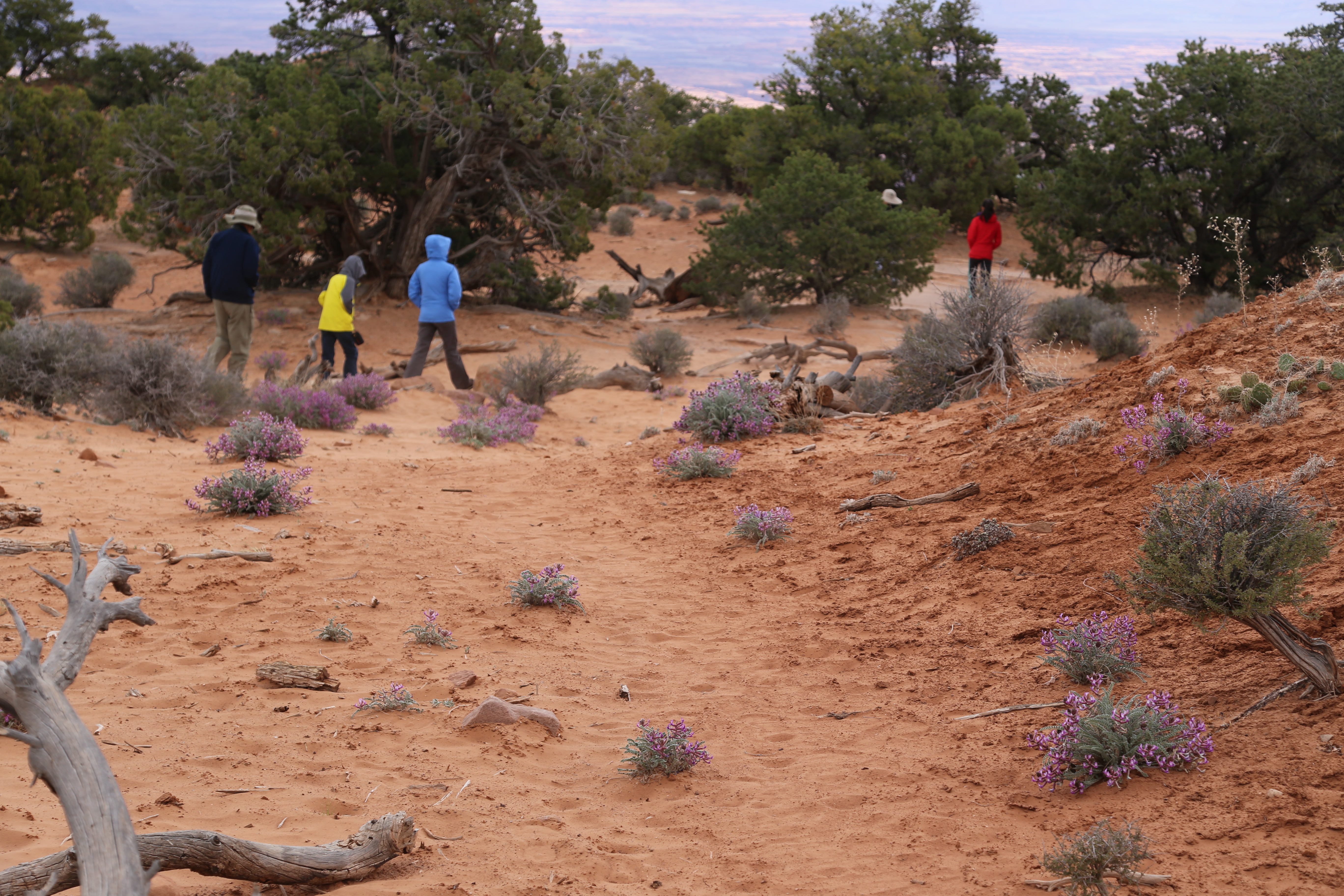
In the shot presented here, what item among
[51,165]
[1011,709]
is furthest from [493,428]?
[51,165]

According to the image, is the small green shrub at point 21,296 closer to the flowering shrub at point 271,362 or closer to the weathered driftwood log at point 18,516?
the flowering shrub at point 271,362

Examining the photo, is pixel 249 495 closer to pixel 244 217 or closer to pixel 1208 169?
pixel 244 217

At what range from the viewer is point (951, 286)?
22.7 m

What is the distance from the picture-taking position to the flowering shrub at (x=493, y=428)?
33.3 ft

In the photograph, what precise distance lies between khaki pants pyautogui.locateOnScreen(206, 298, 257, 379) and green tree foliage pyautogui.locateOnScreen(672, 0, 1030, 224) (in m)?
16.7

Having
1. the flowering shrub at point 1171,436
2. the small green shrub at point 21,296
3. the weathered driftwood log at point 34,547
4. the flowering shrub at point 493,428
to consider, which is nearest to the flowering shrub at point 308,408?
the flowering shrub at point 493,428

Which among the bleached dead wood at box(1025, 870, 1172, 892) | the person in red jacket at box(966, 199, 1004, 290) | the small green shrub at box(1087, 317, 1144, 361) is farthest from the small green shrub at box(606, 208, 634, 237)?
the bleached dead wood at box(1025, 870, 1172, 892)

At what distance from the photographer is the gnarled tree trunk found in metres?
3.09

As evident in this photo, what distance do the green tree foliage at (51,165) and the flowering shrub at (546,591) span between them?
20.1 m

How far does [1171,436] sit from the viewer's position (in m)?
5.64

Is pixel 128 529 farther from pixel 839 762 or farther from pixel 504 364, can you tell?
pixel 504 364

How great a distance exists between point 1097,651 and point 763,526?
2.95 m

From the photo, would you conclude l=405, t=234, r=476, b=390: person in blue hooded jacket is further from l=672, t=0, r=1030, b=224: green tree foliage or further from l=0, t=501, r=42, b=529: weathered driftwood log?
l=672, t=0, r=1030, b=224: green tree foliage

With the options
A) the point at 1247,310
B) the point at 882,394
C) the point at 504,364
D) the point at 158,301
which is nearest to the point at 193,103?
the point at 158,301
